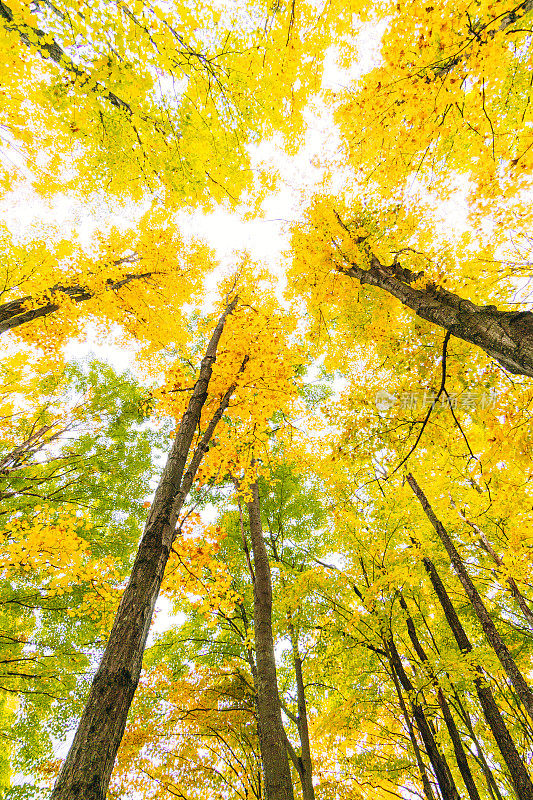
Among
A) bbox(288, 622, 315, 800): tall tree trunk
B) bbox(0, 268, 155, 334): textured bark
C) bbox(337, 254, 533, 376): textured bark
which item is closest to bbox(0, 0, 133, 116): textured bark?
bbox(0, 268, 155, 334): textured bark

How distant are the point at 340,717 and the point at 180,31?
9901 mm

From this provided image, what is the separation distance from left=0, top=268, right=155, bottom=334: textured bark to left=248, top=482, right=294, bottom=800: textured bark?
252 inches

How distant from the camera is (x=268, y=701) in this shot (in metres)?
3.99

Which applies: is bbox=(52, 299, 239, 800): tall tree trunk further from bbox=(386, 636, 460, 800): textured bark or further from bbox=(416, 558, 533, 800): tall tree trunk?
bbox=(416, 558, 533, 800): tall tree trunk

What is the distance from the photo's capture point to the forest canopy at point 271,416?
12.1 ft

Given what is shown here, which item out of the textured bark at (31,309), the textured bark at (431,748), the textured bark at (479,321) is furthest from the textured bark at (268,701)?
the textured bark at (31,309)

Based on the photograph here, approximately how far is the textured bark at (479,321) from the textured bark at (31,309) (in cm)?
686

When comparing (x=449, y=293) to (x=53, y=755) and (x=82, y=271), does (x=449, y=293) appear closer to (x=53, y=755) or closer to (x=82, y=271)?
(x=82, y=271)

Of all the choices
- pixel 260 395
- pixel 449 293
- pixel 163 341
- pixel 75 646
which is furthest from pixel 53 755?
pixel 449 293

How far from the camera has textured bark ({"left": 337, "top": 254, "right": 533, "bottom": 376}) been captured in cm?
297

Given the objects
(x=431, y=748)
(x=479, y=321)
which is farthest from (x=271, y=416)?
(x=431, y=748)

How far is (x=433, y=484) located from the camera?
7.15m

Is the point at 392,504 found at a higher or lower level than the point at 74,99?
lower

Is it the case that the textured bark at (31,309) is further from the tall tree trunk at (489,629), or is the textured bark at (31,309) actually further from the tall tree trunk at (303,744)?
the tall tree trunk at (489,629)
